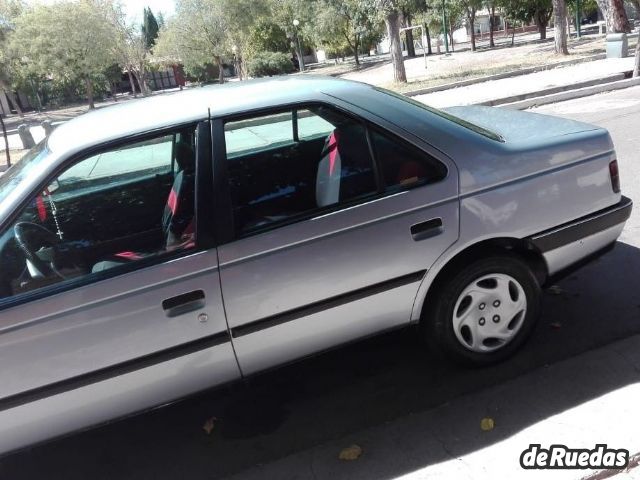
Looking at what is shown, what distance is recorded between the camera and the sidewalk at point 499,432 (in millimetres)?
2373

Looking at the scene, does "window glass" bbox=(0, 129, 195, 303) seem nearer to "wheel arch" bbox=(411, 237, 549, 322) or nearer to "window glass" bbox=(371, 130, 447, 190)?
"window glass" bbox=(371, 130, 447, 190)

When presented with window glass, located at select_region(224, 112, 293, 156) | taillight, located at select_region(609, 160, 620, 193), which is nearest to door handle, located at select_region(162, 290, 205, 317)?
window glass, located at select_region(224, 112, 293, 156)

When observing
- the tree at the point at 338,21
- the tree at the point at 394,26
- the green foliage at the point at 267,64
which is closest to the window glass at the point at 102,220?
the tree at the point at 394,26

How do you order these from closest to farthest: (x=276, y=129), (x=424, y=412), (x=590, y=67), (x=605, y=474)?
(x=605, y=474)
(x=424, y=412)
(x=276, y=129)
(x=590, y=67)

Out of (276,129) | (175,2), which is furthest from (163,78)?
(276,129)

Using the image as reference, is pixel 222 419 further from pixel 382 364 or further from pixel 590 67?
pixel 590 67

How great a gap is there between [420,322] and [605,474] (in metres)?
1.06

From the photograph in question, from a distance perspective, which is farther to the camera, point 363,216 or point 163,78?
point 163,78

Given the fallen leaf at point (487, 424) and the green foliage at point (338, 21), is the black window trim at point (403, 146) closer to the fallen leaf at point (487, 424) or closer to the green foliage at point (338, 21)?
the fallen leaf at point (487, 424)

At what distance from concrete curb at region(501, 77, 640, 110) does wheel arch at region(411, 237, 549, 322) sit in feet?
33.9

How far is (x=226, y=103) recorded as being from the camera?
2559mm

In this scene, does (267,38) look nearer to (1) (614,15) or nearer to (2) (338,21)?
(2) (338,21)

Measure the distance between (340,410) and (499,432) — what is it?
2.64ft

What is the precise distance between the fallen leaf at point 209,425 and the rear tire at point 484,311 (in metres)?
1.24
